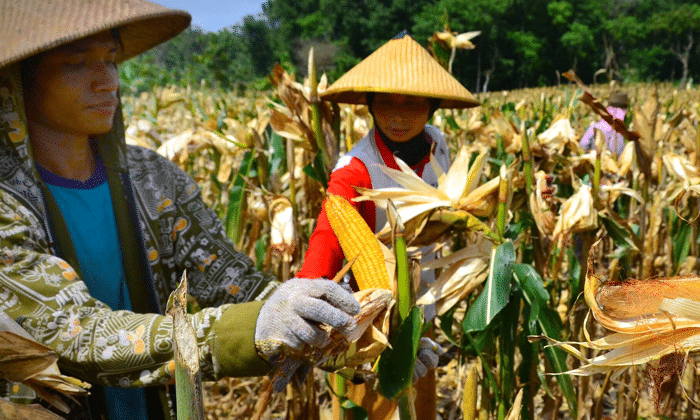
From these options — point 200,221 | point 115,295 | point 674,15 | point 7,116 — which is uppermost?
point 674,15

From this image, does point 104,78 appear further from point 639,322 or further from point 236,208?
point 236,208

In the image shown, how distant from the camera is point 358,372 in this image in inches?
43.3

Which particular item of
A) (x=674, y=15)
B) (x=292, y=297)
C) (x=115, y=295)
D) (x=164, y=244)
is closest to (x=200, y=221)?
(x=164, y=244)

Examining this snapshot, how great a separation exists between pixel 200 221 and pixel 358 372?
1.65ft

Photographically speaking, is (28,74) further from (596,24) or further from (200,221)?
(596,24)

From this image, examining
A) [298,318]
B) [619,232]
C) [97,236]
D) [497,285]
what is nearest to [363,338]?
[298,318]

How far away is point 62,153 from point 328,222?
62cm

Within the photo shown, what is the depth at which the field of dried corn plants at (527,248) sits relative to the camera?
83 centimetres

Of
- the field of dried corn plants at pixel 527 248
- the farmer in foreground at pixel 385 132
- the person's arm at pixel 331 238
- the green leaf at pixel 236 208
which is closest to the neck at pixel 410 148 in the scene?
the farmer in foreground at pixel 385 132

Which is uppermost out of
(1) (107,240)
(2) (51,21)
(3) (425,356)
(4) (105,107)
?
(2) (51,21)

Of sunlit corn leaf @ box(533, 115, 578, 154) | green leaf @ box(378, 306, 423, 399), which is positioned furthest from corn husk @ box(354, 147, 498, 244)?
sunlit corn leaf @ box(533, 115, 578, 154)

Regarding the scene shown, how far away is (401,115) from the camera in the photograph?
Result: 1.61 metres

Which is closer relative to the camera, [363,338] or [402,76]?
[363,338]

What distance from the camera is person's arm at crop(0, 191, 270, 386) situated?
2.86 ft
